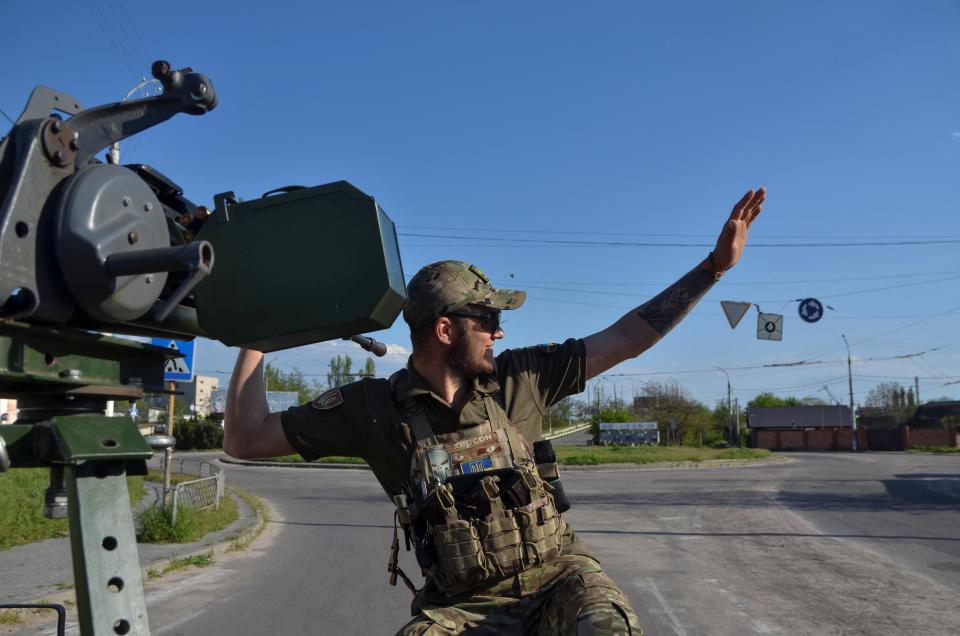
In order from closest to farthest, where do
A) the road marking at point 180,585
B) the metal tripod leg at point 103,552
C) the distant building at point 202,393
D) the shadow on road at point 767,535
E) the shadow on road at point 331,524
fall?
the metal tripod leg at point 103,552 → the road marking at point 180,585 → the shadow on road at point 767,535 → the shadow on road at point 331,524 → the distant building at point 202,393

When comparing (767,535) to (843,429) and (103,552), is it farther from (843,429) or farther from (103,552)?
(843,429)

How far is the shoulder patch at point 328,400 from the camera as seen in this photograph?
2.90 metres

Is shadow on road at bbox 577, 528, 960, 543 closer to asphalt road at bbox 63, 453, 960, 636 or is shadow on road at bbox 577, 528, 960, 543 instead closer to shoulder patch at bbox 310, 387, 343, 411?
asphalt road at bbox 63, 453, 960, 636

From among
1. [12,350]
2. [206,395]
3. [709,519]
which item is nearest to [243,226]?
[12,350]

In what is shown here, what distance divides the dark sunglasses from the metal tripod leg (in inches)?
59.4

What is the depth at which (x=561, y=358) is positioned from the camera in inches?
123

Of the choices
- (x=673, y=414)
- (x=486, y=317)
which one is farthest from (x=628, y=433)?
(x=486, y=317)

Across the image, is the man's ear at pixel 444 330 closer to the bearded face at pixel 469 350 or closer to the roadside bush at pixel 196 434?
the bearded face at pixel 469 350

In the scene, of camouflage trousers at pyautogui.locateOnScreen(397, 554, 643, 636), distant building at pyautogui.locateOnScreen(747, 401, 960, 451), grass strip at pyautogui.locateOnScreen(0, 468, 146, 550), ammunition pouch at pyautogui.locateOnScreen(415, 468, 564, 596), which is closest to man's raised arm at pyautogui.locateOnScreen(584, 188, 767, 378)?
ammunition pouch at pyautogui.locateOnScreen(415, 468, 564, 596)

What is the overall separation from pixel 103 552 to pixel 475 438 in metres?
1.44

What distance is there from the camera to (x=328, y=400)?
9.63 ft

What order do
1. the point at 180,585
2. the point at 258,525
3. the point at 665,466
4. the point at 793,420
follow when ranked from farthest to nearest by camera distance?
the point at 793,420
the point at 665,466
the point at 258,525
the point at 180,585

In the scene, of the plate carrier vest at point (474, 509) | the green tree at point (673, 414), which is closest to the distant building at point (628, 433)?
the green tree at point (673, 414)

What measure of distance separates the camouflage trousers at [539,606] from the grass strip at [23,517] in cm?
948
